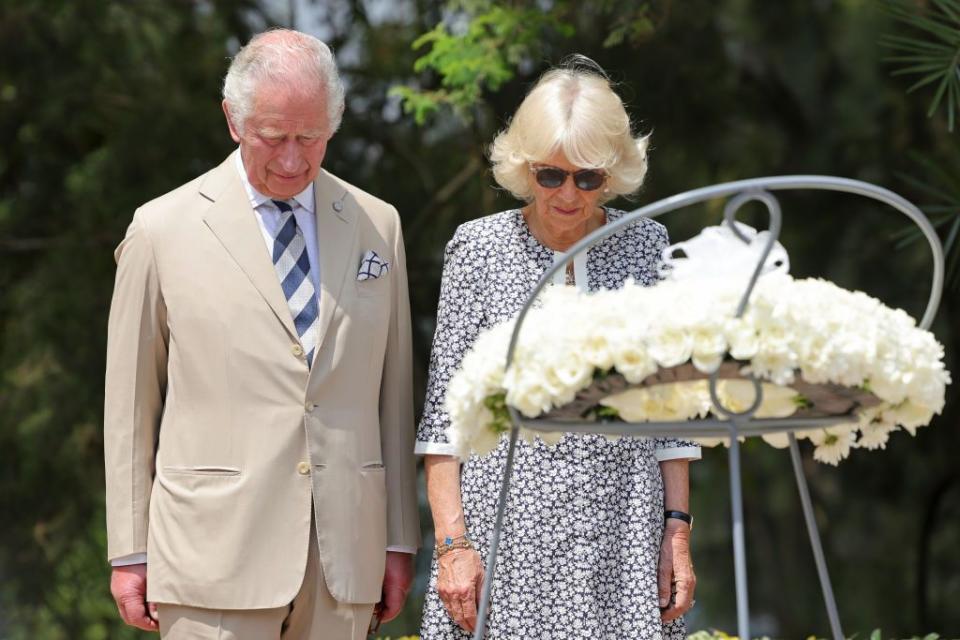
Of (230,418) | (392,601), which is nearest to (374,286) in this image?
(230,418)

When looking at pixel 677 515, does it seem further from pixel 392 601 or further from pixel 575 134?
pixel 575 134

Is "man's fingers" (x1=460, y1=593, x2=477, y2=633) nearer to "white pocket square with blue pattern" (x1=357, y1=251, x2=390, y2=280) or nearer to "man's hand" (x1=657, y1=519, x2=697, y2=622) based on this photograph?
"man's hand" (x1=657, y1=519, x2=697, y2=622)

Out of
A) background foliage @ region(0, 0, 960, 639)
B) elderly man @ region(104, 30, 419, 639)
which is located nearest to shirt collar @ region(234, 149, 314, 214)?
elderly man @ region(104, 30, 419, 639)

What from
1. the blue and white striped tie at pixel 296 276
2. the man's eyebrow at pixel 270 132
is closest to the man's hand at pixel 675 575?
the blue and white striped tie at pixel 296 276

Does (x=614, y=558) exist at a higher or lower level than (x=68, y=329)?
lower

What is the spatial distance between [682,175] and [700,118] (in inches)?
9.8

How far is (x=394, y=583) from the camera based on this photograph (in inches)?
118

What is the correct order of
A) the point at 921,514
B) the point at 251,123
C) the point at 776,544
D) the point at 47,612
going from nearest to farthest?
1. the point at 251,123
2. the point at 47,612
3. the point at 921,514
4. the point at 776,544

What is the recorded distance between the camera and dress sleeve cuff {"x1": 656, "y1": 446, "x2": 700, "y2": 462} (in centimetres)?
292

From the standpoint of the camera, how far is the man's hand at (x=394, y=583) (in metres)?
2.99

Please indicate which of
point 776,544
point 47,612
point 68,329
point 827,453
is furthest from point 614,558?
point 776,544

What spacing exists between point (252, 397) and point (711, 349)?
1144mm

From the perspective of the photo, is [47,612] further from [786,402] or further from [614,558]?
[786,402]

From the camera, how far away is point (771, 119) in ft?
22.8
